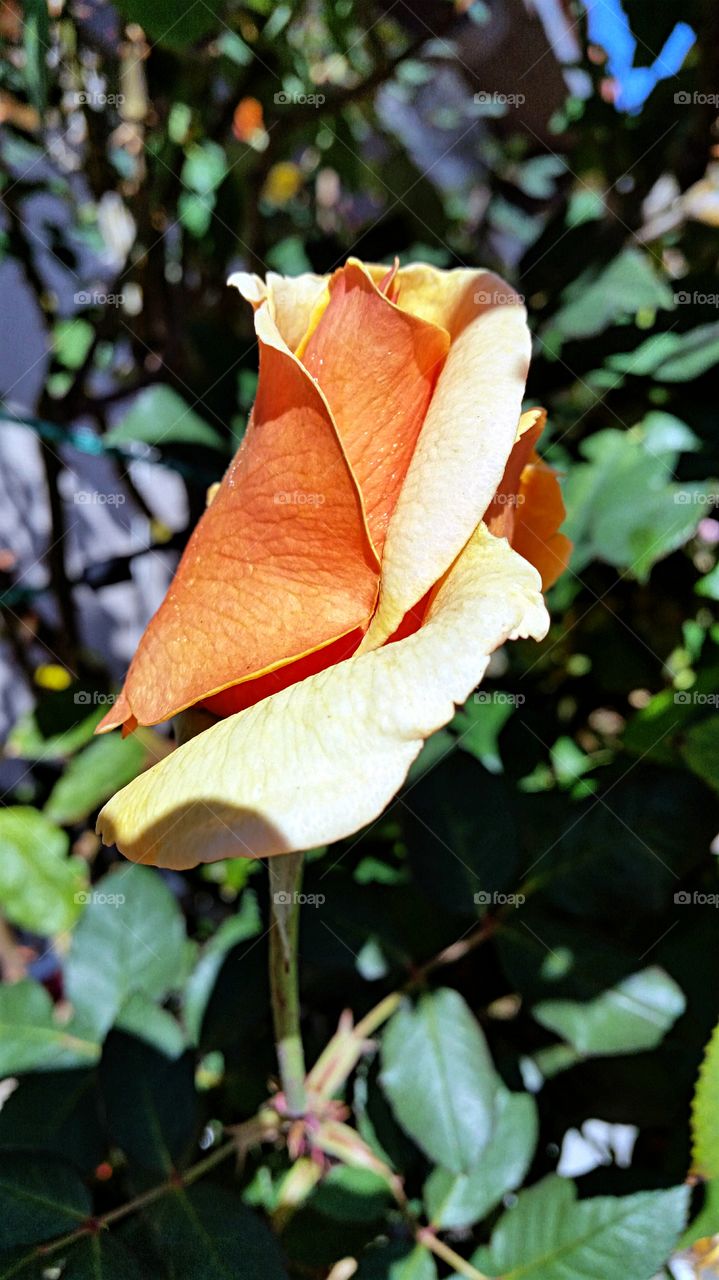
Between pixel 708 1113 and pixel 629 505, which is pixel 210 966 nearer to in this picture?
pixel 708 1113

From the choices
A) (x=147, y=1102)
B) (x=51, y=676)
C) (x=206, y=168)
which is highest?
(x=206, y=168)

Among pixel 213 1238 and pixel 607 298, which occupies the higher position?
Result: pixel 607 298

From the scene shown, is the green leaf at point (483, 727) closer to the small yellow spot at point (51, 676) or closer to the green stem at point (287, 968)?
the green stem at point (287, 968)

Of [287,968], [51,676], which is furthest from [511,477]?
[51,676]

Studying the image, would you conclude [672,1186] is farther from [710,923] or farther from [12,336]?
[12,336]

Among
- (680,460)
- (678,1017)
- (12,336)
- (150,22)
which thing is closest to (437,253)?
(680,460)

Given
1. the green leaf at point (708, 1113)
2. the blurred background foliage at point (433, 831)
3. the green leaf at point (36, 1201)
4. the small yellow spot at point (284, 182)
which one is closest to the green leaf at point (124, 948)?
the blurred background foliage at point (433, 831)
